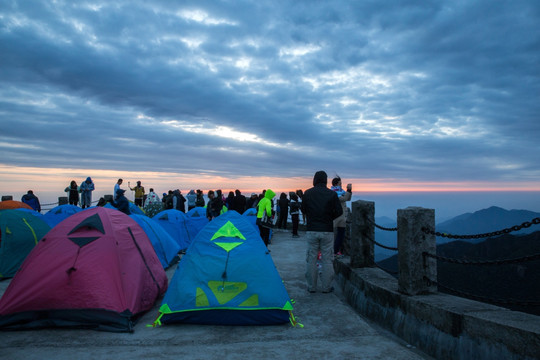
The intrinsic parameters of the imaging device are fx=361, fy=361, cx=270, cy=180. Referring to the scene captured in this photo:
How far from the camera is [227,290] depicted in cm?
528

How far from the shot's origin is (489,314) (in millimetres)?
3717

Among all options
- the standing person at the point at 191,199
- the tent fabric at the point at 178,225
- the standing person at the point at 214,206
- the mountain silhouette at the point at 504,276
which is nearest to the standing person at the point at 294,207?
the standing person at the point at 214,206

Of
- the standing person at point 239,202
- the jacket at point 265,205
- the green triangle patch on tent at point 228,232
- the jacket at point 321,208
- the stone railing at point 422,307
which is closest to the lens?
the stone railing at point 422,307

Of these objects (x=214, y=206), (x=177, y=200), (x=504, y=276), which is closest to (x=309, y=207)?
(x=214, y=206)

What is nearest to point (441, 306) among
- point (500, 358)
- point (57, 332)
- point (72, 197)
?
point (500, 358)

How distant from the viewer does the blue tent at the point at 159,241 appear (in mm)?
9515

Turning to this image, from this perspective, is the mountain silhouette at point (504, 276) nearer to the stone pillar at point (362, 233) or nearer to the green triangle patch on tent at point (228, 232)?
the stone pillar at point (362, 233)

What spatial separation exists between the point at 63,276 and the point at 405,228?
4895mm

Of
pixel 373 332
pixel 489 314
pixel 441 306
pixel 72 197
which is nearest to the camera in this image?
pixel 489 314

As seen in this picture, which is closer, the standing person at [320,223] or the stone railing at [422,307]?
the stone railing at [422,307]

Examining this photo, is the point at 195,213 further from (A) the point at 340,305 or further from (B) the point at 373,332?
(B) the point at 373,332

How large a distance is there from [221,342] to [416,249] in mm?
2862

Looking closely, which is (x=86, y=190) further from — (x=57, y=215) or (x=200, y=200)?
(x=57, y=215)

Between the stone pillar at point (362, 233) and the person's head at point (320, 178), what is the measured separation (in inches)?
29.9
